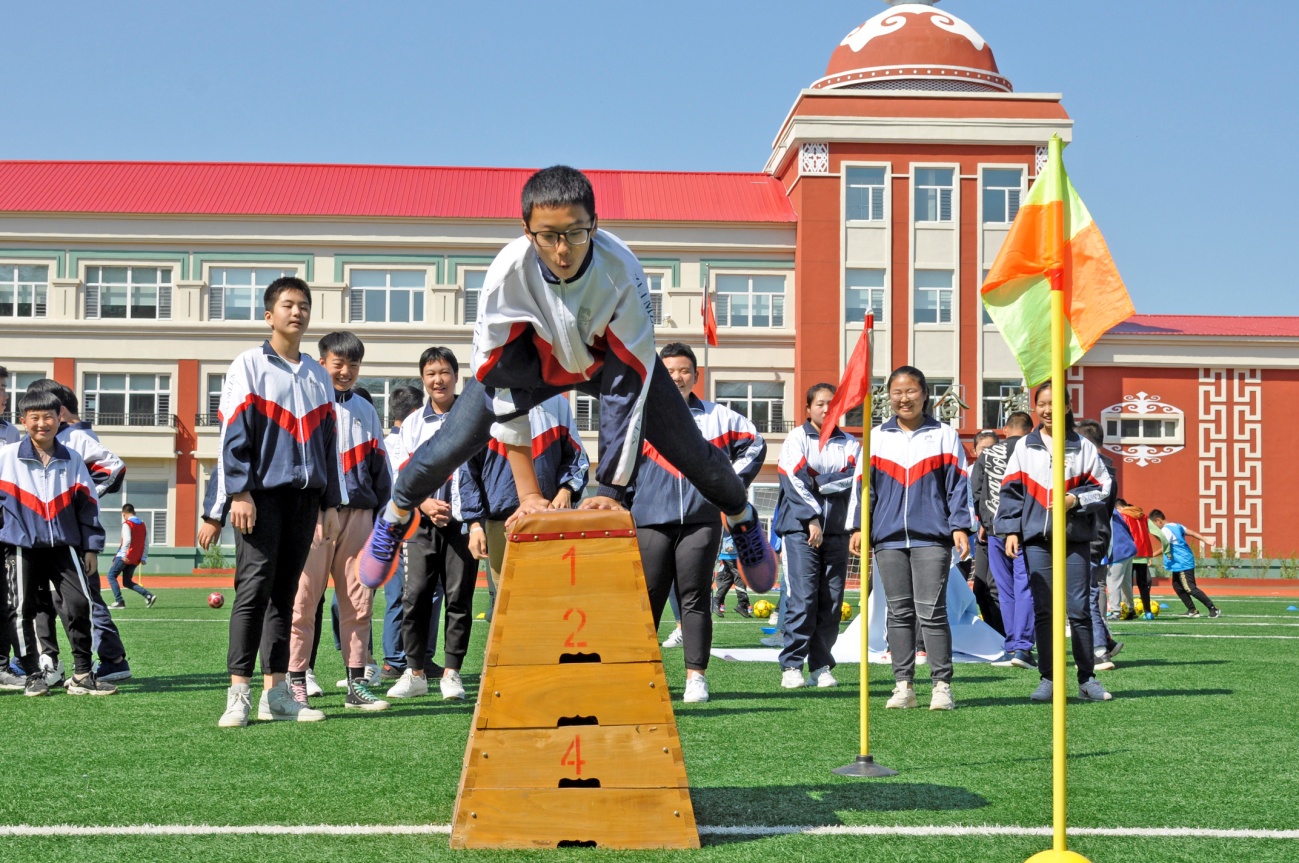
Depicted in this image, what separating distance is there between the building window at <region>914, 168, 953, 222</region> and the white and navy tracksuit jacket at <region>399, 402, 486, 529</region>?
40.3 metres

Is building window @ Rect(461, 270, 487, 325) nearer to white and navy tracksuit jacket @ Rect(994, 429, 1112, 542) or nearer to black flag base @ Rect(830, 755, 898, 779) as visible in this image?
white and navy tracksuit jacket @ Rect(994, 429, 1112, 542)

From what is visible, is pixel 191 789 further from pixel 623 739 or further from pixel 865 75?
pixel 865 75

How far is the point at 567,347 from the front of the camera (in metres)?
4.98

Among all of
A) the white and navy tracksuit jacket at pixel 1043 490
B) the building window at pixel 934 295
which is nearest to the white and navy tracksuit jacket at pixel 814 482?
the white and navy tracksuit jacket at pixel 1043 490

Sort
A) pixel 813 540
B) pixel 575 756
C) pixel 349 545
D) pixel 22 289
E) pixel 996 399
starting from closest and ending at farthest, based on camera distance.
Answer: pixel 575 756, pixel 349 545, pixel 813 540, pixel 22 289, pixel 996 399

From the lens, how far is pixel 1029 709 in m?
8.26

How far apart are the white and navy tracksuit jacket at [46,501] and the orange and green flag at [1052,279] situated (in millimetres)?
6840

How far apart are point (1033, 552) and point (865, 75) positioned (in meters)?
41.9

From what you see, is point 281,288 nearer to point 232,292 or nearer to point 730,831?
point 730,831

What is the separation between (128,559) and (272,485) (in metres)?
17.5

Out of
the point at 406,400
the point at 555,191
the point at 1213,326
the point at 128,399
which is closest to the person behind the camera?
the point at 555,191

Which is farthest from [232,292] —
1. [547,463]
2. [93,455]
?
[547,463]

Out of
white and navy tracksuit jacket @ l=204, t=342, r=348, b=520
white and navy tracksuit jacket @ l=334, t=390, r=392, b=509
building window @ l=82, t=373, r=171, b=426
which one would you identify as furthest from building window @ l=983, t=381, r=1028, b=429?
white and navy tracksuit jacket @ l=204, t=342, r=348, b=520

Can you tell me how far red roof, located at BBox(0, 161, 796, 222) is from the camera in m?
46.9
